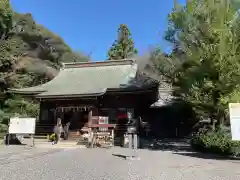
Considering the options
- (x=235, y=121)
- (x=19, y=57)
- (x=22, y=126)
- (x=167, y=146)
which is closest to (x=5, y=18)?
(x=19, y=57)

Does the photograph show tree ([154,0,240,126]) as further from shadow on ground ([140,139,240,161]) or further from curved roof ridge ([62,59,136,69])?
curved roof ridge ([62,59,136,69])

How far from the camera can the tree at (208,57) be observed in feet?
32.3

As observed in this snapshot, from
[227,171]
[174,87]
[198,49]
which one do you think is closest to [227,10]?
[198,49]

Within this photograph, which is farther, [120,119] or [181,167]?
[120,119]

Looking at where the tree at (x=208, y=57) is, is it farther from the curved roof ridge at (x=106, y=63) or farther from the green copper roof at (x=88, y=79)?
the curved roof ridge at (x=106, y=63)

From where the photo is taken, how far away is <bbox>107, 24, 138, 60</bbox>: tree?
4369 cm

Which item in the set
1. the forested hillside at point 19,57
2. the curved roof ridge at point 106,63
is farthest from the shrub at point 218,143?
the forested hillside at point 19,57

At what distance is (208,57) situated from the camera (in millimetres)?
10273

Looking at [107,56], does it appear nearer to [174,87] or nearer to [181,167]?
[174,87]

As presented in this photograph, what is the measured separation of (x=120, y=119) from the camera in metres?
17.8

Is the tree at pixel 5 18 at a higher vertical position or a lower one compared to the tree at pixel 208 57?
higher

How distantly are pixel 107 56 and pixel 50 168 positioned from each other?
37989mm

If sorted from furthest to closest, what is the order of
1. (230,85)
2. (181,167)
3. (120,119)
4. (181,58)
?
(120,119), (181,58), (230,85), (181,167)

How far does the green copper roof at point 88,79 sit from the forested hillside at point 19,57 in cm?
405
